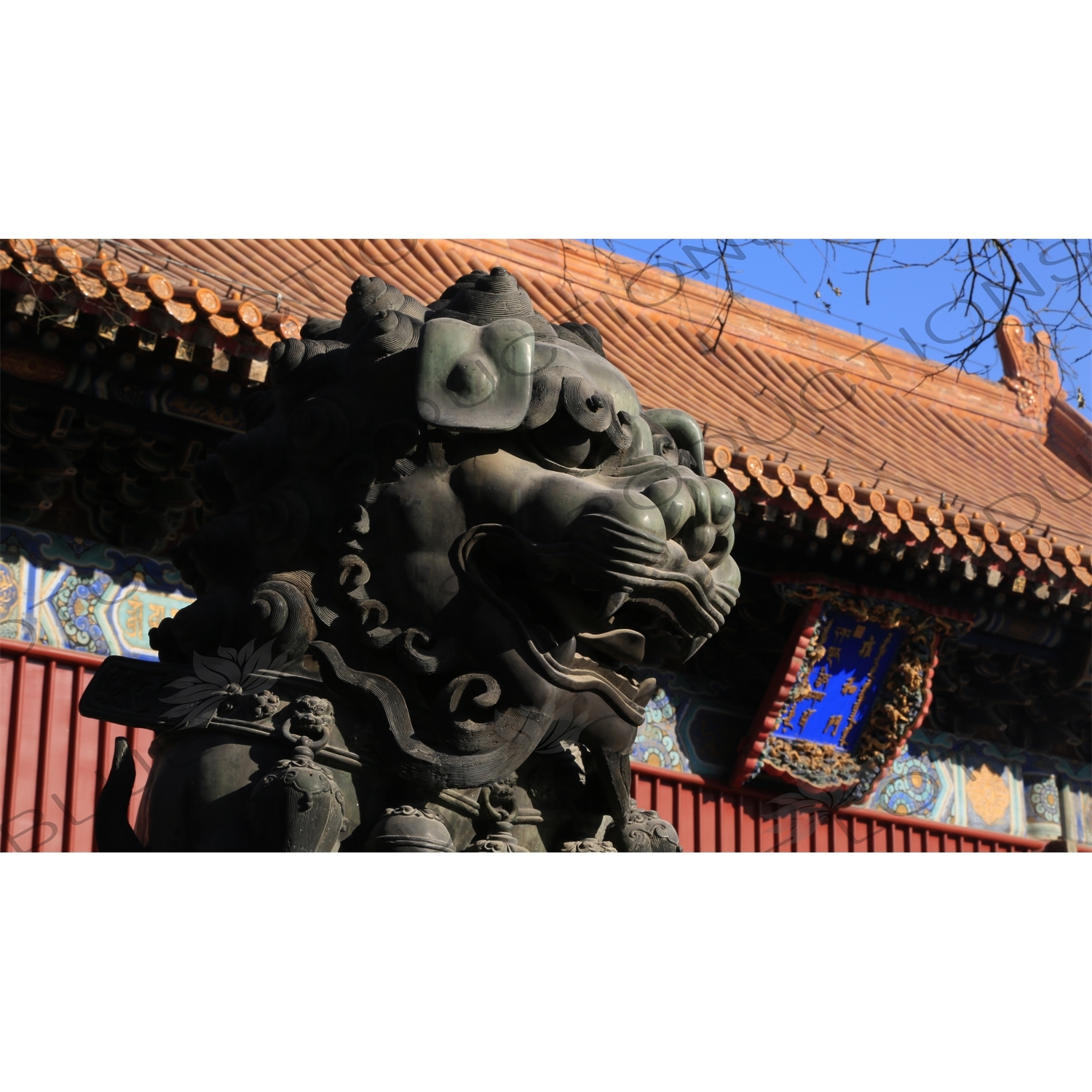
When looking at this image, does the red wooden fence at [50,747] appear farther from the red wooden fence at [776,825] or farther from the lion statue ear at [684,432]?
the lion statue ear at [684,432]

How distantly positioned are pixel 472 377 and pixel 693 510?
0.39m

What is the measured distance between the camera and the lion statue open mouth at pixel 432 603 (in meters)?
2.47

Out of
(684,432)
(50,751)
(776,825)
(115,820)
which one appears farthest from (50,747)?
(684,432)

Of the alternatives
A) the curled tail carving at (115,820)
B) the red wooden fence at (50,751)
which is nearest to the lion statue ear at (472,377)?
the curled tail carving at (115,820)

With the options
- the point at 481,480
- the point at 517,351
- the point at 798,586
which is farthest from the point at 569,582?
the point at 798,586

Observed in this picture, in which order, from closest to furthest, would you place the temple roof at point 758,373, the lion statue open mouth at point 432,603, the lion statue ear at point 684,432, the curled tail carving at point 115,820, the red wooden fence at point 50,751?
the lion statue open mouth at point 432,603 < the curled tail carving at point 115,820 < the lion statue ear at point 684,432 < the temple roof at point 758,373 < the red wooden fence at point 50,751

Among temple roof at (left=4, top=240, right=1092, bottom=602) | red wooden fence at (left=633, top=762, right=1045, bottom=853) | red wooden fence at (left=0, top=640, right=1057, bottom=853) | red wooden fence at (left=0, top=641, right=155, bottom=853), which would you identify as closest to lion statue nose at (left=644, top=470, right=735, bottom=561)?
temple roof at (left=4, top=240, right=1092, bottom=602)

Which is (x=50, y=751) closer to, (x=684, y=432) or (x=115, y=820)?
(x=115, y=820)

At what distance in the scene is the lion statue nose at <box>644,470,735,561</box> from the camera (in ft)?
8.16

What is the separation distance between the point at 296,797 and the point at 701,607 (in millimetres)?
666

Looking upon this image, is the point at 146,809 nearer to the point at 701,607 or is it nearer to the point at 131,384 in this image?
the point at 701,607

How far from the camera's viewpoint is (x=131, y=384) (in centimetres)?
617

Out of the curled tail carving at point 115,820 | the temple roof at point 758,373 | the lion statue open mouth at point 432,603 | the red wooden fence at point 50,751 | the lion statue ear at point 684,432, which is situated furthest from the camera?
the red wooden fence at point 50,751

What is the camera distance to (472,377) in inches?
98.6
